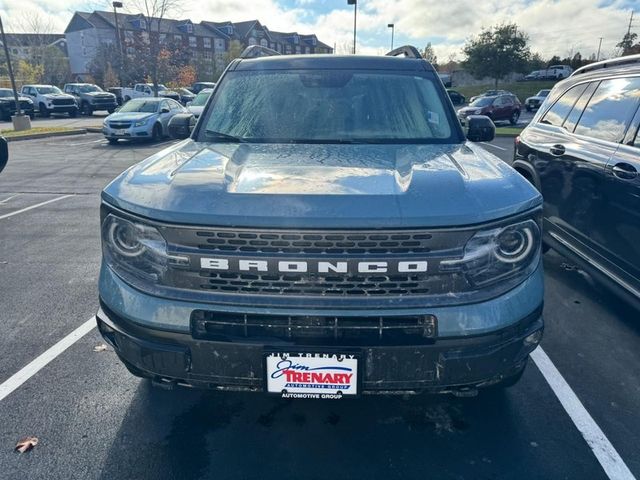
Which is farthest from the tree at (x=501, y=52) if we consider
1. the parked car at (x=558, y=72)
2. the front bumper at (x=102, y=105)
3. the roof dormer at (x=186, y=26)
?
the roof dormer at (x=186, y=26)

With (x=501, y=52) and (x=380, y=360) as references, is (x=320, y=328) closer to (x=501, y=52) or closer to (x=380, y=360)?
(x=380, y=360)

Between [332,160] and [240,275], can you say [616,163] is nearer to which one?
[332,160]

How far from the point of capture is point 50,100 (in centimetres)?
2731

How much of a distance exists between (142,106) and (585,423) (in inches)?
667

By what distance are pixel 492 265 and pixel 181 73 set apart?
3309 cm

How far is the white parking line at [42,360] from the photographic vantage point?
2.88 m

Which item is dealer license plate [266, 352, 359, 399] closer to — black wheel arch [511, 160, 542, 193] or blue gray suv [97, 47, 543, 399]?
blue gray suv [97, 47, 543, 399]

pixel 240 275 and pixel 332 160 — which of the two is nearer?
pixel 240 275

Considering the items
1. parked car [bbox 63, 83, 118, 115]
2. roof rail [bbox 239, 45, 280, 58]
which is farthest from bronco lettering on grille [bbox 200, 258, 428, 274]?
parked car [bbox 63, 83, 118, 115]

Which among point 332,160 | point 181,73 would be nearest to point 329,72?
point 332,160

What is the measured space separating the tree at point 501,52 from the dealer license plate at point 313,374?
48.7m

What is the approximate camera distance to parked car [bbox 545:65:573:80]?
55550mm

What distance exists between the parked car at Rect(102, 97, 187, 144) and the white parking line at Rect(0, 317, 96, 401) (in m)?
13.3

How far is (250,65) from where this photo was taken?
367cm
